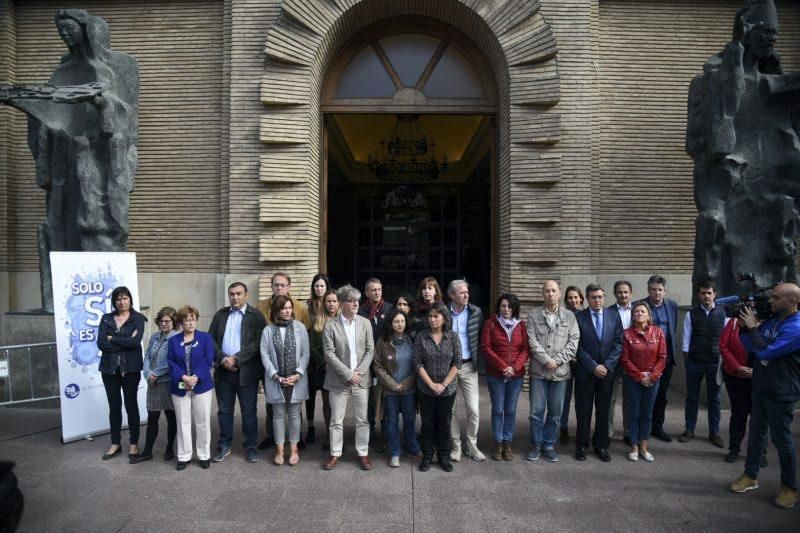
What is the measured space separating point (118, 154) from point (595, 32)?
7.67 metres

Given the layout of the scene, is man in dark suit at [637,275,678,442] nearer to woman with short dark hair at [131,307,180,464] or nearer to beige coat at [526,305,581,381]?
beige coat at [526,305,581,381]

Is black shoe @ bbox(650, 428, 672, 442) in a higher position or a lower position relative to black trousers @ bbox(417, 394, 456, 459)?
lower

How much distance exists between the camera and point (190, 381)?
5.43 metres

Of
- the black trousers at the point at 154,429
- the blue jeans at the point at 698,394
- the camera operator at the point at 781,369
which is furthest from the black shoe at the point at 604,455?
the black trousers at the point at 154,429

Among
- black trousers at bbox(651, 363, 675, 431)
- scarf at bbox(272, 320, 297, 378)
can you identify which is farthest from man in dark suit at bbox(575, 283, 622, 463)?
scarf at bbox(272, 320, 297, 378)

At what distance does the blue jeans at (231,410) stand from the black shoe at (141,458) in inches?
27.0

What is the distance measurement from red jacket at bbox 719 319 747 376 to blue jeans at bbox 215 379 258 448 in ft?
16.3

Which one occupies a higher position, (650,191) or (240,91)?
(240,91)

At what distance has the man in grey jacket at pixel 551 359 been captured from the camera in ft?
19.0

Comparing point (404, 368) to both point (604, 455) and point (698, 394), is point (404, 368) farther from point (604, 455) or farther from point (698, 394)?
point (698, 394)

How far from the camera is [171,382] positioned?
5.55 meters

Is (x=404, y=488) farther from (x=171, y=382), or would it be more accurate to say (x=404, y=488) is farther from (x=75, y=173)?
(x=75, y=173)

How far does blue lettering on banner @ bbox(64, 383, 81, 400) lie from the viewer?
631 cm

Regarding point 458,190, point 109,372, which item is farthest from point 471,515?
point 458,190
